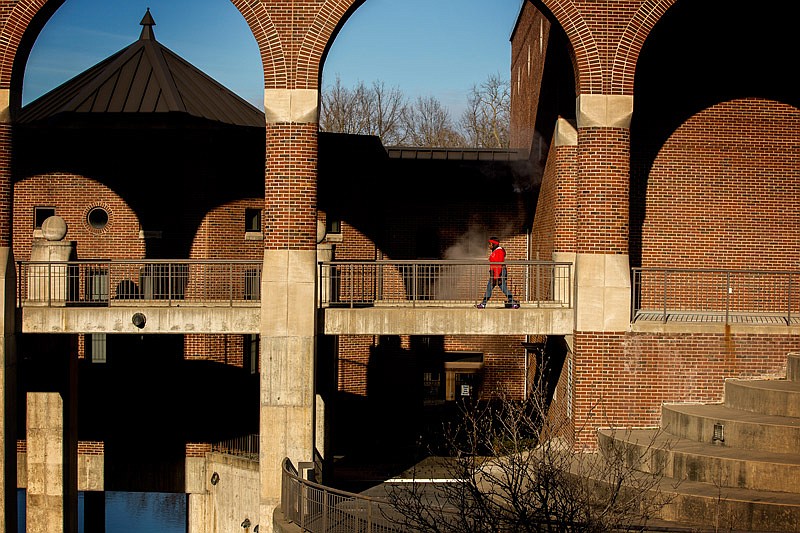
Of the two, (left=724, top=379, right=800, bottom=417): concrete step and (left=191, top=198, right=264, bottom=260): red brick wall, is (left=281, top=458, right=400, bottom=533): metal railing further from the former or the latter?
(left=191, top=198, right=264, bottom=260): red brick wall

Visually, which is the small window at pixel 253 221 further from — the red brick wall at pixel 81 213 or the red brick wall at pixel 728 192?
the red brick wall at pixel 728 192

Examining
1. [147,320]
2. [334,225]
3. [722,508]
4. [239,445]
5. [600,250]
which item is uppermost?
[334,225]

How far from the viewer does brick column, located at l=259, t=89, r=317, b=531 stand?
59.8 ft

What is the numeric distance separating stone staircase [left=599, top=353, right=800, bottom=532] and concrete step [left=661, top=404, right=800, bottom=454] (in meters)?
0.02

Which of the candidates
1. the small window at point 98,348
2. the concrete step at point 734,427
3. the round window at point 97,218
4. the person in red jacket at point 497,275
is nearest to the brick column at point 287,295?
the person in red jacket at point 497,275

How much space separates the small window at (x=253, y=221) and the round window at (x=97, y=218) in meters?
3.74

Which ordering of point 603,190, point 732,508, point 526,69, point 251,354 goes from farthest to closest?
point 526,69 < point 251,354 < point 603,190 < point 732,508

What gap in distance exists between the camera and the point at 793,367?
1852cm

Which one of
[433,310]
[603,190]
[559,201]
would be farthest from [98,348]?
[603,190]

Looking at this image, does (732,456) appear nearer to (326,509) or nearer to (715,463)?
(715,463)

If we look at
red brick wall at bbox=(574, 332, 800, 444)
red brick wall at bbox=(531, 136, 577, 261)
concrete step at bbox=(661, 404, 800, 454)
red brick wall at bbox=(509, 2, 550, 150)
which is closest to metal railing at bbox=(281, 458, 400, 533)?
red brick wall at bbox=(574, 332, 800, 444)

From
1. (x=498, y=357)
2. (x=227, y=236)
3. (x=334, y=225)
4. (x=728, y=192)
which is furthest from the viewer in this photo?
(x=498, y=357)

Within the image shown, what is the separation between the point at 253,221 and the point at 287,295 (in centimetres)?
899

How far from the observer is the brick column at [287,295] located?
18.2 m
